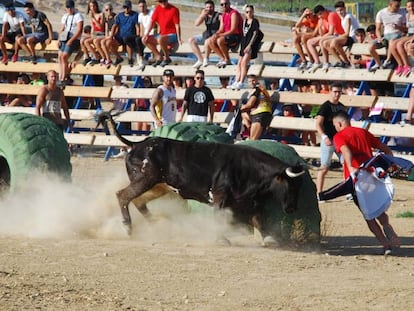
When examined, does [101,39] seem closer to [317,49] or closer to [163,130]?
[317,49]

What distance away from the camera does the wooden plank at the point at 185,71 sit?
20.6 meters

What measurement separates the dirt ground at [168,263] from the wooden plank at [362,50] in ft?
16.3

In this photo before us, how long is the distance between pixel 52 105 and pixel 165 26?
3426mm

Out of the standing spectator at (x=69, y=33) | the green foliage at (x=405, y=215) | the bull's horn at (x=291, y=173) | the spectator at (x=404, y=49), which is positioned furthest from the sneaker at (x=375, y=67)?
the bull's horn at (x=291, y=173)

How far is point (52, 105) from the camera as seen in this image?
1895 centimetres

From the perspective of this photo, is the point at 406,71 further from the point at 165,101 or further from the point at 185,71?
the point at 185,71

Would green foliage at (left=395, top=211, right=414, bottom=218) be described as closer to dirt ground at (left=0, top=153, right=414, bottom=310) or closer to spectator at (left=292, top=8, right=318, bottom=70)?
dirt ground at (left=0, top=153, right=414, bottom=310)

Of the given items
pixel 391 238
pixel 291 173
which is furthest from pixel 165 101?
pixel 291 173

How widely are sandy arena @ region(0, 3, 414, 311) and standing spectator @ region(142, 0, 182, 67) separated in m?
7.36

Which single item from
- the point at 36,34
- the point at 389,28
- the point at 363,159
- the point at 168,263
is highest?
the point at 389,28

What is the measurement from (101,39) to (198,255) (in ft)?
40.3

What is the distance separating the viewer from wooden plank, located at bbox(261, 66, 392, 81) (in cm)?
1873

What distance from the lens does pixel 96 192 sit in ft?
42.5

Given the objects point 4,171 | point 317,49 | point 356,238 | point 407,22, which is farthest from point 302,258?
point 317,49
